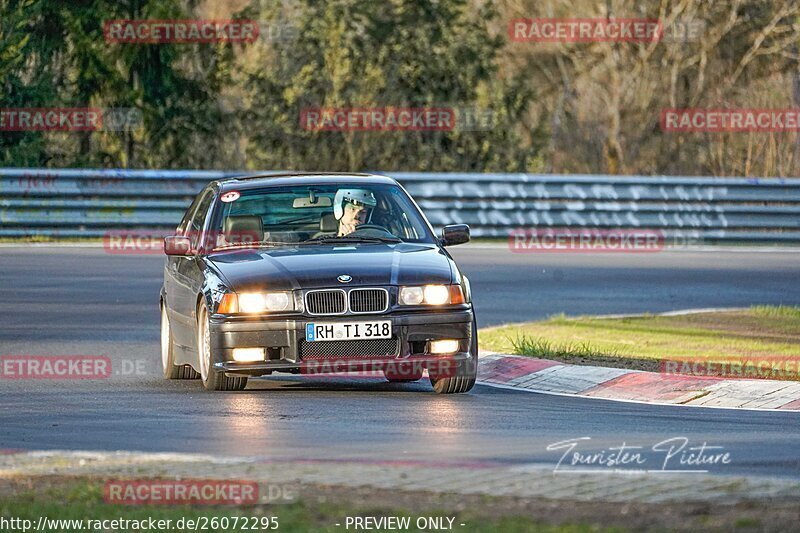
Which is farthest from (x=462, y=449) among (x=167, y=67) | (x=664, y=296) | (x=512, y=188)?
(x=167, y=67)

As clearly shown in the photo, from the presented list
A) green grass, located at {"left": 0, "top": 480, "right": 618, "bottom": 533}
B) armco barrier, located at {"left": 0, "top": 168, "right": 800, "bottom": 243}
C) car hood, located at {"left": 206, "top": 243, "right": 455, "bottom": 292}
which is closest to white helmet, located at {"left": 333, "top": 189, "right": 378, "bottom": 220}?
car hood, located at {"left": 206, "top": 243, "right": 455, "bottom": 292}

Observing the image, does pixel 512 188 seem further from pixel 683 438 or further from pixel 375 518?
pixel 375 518

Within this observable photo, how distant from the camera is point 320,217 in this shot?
13.7 meters

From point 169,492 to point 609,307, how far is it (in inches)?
504

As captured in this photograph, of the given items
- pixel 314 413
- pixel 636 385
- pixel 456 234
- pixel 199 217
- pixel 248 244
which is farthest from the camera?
pixel 199 217

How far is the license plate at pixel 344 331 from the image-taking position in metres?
12.3

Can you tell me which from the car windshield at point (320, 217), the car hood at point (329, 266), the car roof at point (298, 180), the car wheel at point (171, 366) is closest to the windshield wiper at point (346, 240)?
the car windshield at point (320, 217)

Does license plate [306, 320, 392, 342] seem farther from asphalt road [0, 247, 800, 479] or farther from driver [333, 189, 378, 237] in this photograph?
driver [333, 189, 378, 237]

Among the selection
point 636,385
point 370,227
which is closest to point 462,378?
point 636,385

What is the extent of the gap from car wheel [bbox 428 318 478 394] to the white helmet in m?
1.46

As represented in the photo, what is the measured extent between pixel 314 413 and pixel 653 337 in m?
5.99

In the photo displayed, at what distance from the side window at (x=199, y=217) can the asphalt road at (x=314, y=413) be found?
1.14 meters

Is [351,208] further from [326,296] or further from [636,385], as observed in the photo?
[636,385]

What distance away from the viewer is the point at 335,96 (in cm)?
3516
